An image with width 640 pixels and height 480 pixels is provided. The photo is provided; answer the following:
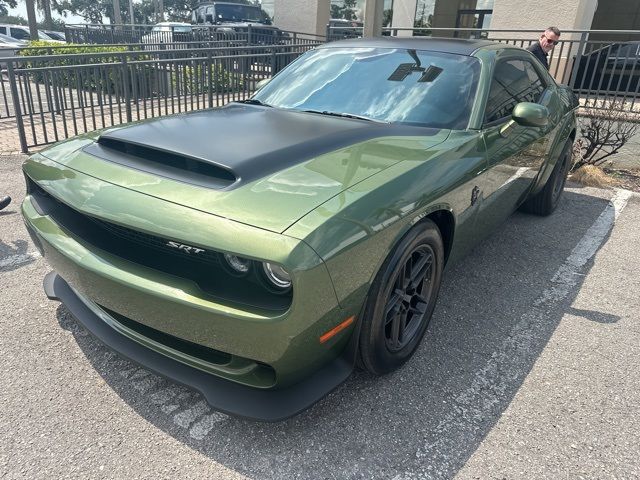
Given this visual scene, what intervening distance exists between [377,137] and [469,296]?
4.64 feet

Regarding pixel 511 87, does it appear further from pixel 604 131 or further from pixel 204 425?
pixel 604 131

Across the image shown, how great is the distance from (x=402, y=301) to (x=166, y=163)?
1.31m

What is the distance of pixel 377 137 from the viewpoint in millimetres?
2754

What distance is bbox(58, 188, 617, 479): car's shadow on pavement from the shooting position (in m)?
2.12

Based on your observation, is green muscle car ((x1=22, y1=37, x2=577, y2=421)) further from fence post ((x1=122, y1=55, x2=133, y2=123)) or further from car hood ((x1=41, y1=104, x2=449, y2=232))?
fence post ((x1=122, y1=55, x2=133, y2=123))

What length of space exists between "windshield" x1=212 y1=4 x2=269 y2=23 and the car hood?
1928cm

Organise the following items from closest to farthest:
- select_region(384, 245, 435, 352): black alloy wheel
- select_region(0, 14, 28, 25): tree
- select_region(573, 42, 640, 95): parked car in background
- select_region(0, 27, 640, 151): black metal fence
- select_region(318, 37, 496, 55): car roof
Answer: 1. select_region(384, 245, 435, 352): black alloy wheel
2. select_region(318, 37, 496, 55): car roof
3. select_region(0, 27, 640, 151): black metal fence
4. select_region(573, 42, 640, 95): parked car in background
5. select_region(0, 14, 28, 25): tree

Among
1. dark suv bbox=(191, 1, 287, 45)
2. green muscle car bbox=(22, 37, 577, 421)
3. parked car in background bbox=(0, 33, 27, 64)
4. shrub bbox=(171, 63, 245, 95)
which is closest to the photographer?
green muscle car bbox=(22, 37, 577, 421)

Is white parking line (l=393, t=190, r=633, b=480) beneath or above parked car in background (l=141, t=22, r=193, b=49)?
beneath

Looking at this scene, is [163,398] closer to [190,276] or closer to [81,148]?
[190,276]

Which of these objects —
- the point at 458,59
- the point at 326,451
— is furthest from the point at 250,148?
the point at 458,59

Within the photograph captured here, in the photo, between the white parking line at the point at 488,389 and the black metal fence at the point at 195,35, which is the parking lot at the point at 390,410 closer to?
the white parking line at the point at 488,389

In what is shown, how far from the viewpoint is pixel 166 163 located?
2.35m

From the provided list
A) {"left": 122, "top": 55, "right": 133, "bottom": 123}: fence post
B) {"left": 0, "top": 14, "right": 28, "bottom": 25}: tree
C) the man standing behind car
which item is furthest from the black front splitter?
{"left": 0, "top": 14, "right": 28, "bottom": 25}: tree
